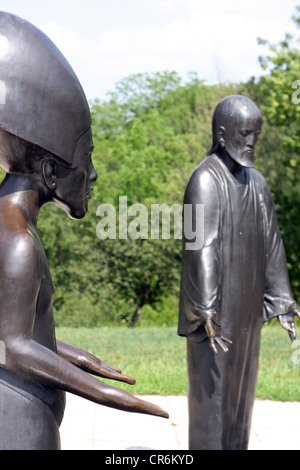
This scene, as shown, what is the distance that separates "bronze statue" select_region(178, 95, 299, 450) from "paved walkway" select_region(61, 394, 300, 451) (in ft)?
4.97

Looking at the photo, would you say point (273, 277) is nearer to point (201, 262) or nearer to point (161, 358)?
point (201, 262)

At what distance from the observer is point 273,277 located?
458 cm

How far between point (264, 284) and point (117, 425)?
109 inches

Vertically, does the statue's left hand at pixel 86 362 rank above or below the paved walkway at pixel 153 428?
above

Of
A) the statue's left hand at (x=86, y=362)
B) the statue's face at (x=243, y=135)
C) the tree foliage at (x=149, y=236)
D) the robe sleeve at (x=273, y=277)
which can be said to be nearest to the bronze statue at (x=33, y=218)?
the statue's left hand at (x=86, y=362)

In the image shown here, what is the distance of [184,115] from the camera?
36.3 meters

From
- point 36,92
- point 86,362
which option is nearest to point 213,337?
point 86,362

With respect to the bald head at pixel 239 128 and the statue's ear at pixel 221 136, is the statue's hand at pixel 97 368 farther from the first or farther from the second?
the statue's ear at pixel 221 136

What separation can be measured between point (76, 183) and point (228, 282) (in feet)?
7.27

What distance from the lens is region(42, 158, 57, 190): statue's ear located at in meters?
2.18

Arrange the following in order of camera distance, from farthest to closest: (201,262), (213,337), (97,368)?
1. (201,262)
2. (213,337)
3. (97,368)

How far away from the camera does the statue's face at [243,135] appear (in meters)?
4.33

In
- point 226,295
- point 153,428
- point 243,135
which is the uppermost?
point 243,135

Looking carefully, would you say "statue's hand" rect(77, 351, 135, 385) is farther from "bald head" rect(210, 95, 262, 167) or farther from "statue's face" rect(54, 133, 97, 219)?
"bald head" rect(210, 95, 262, 167)
